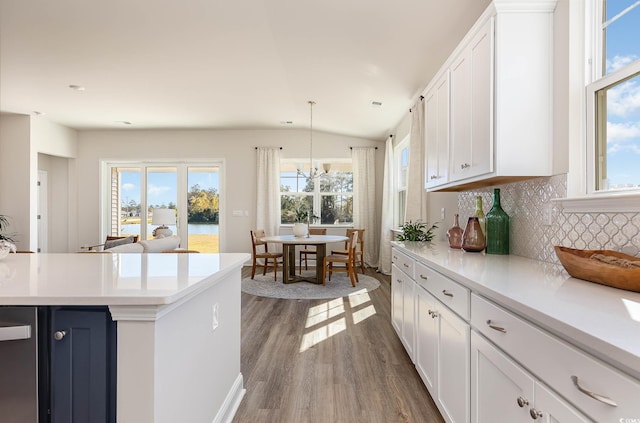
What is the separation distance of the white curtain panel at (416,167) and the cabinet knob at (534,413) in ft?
10.5

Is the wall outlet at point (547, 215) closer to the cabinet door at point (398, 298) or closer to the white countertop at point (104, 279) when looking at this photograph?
the cabinet door at point (398, 298)

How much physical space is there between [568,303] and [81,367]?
1568mm

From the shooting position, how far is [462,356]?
150 cm

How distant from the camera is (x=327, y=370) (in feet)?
8.22

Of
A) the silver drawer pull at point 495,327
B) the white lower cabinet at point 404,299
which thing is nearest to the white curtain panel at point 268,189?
the white lower cabinet at point 404,299

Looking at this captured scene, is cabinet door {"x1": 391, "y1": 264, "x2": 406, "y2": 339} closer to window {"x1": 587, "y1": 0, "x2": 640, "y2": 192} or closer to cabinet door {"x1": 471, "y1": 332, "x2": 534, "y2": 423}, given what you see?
cabinet door {"x1": 471, "y1": 332, "x2": 534, "y2": 423}

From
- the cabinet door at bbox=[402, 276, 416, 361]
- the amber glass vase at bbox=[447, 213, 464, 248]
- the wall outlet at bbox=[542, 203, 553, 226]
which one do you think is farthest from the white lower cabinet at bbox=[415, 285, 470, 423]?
the wall outlet at bbox=[542, 203, 553, 226]

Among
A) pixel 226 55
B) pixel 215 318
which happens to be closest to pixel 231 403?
pixel 215 318

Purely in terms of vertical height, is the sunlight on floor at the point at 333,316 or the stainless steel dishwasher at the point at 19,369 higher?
the stainless steel dishwasher at the point at 19,369

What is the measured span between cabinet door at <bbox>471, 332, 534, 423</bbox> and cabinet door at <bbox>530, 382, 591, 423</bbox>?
0.11 ft

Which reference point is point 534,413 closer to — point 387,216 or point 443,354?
point 443,354

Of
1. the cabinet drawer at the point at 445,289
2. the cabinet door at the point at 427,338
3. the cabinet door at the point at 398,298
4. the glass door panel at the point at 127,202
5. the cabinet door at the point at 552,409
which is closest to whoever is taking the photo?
the cabinet door at the point at 552,409

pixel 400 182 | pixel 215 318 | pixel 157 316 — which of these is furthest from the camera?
pixel 400 182

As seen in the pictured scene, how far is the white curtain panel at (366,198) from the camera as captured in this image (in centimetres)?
704
